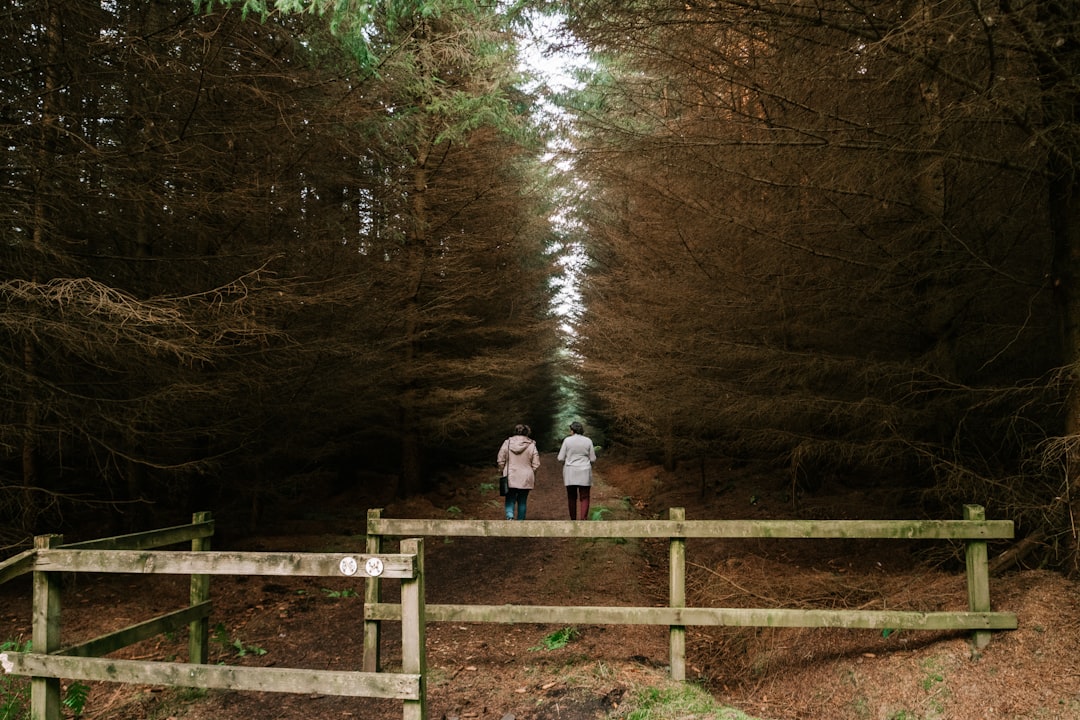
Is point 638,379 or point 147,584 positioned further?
point 638,379

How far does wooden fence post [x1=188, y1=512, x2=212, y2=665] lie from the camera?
5211mm

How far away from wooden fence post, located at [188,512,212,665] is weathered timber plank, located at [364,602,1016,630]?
4.96 feet

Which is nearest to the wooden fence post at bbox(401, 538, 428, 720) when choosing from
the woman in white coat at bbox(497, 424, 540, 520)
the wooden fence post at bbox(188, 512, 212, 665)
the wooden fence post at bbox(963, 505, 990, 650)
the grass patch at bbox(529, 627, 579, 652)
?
the grass patch at bbox(529, 627, 579, 652)

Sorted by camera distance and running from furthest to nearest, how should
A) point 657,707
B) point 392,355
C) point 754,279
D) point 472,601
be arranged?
point 392,355 → point 754,279 → point 472,601 → point 657,707

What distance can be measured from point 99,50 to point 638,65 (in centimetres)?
574

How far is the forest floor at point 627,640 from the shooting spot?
15.0 feet

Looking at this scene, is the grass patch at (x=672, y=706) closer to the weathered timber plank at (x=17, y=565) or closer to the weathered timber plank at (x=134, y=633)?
the weathered timber plank at (x=134, y=633)

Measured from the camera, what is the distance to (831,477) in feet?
43.3

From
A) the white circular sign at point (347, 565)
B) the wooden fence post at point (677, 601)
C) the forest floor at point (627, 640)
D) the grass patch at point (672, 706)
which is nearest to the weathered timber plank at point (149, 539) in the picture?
the forest floor at point (627, 640)

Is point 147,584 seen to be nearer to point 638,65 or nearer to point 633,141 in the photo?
point 633,141

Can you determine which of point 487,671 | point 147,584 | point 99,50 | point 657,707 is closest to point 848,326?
point 657,707

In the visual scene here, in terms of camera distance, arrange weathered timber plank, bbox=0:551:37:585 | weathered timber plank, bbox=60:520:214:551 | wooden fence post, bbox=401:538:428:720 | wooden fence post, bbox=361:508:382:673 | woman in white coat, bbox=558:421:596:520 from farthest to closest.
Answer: woman in white coat, bbox=558:421:596:520, wooden fence post, bbox=361:508:382:673, weathered timber plank, bbox=60:520:214:551, weathered timber plank, bbox=0:551:37:585, wooden fence post, bbox=401:538:428:720

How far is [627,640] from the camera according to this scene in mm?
5996

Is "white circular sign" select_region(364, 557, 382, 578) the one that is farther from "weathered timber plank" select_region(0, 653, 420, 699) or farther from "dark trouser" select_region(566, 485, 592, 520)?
"dark trouser" select_region(566, 485, 592, 520)
